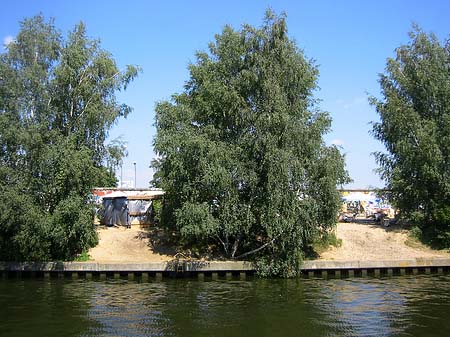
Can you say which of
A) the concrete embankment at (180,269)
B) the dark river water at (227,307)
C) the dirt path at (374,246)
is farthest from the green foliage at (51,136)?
the dirt path at (374,246)

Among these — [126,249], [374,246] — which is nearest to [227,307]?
[126,249]

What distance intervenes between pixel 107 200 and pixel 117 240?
5463 millimetres

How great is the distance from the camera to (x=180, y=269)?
93.5 feet

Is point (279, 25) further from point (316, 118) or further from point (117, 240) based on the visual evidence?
point (117, 240)

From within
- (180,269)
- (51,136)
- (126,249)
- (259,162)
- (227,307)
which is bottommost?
(227,307)

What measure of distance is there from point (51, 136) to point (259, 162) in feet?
41.9

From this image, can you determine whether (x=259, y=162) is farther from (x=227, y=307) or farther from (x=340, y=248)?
(x=227, y=307)

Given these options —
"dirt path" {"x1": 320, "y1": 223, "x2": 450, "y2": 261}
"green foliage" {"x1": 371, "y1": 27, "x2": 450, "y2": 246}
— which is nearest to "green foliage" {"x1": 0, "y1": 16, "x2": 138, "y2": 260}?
"dirt path" {"x1": 320, "y1": 223, "x2": 450, "y2": 261}

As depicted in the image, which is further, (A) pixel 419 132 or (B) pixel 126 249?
(A) pixel 419 132

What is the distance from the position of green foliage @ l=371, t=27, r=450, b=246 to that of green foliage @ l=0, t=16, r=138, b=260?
2052 centimetres

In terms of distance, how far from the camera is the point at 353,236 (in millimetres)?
35125

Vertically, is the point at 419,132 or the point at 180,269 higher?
the point at 419,132

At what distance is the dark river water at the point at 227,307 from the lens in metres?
16.2

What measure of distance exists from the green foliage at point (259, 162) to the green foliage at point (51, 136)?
4.60 metres
